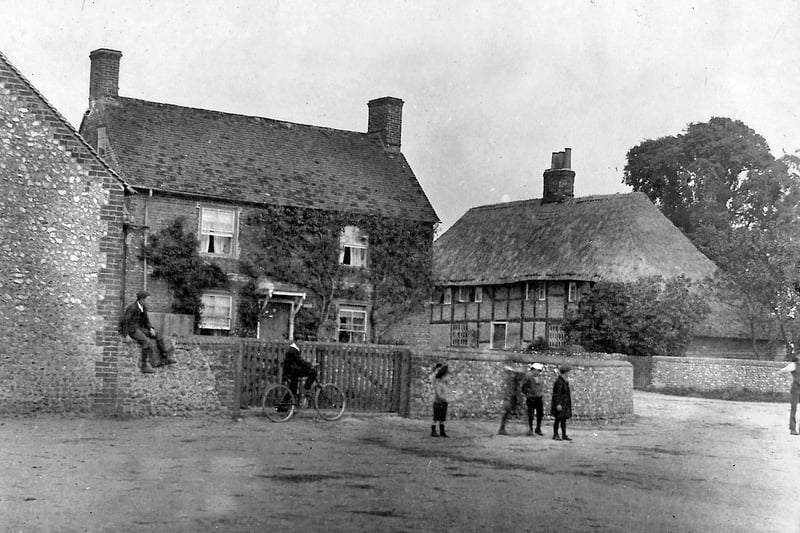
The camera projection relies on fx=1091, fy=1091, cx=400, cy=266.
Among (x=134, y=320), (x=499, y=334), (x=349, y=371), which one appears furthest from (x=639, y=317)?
(x=134, y=320)

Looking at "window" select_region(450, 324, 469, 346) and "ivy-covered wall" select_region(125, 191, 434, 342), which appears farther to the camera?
"window" select_region(450, 324, 469, 346)

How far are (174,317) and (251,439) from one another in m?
17.2

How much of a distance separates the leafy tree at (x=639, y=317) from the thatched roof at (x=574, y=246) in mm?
2262

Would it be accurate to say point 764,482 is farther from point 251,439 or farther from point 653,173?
point 653,173

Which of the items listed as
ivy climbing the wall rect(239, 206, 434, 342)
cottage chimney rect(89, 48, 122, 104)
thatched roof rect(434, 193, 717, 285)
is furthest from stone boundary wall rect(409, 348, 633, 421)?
thatched roof rect(434, 193, 717, 285)

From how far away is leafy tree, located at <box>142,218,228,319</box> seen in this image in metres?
34.8

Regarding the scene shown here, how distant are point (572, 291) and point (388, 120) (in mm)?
11641

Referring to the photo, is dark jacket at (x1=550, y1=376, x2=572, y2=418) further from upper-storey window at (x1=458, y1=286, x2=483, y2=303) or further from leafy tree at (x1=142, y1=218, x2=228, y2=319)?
upper-storey window at (x1=458, y1=286, x2=483, y2=303)

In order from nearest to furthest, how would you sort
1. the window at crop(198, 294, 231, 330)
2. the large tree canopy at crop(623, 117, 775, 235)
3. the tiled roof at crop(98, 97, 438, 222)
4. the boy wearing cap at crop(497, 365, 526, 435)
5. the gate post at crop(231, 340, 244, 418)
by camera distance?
the gate post at crop(231, 340, 244, 418) < the boy wearing cap at crop(497, 365, 526, 435) < the window at crop(198, 294, 231, 330) < the tiled roof at crop(98, 97, 438, 222) < the large tree canopy at crop(623, 117, 775, 235)

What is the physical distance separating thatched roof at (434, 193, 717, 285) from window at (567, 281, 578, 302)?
0.56 meters

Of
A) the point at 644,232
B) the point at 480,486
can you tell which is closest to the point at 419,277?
the point at 644,232

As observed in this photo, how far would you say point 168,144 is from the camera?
37.3 meters

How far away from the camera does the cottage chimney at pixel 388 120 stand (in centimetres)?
4312

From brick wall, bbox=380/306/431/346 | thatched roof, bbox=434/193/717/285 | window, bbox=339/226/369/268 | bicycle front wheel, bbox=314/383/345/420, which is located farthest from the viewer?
thatched roof, bbox=434/193/717/285
